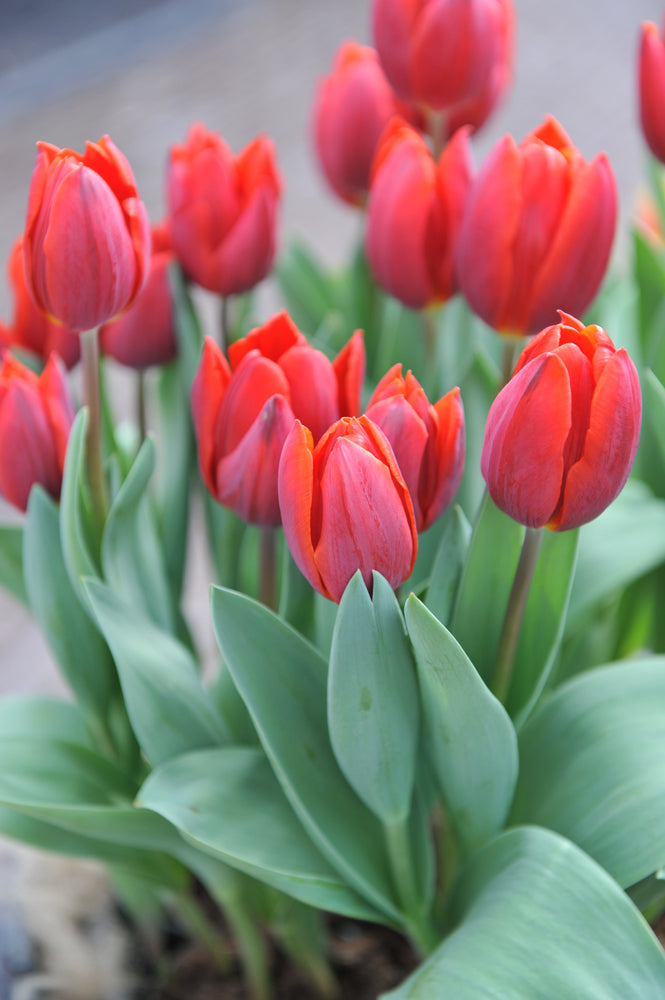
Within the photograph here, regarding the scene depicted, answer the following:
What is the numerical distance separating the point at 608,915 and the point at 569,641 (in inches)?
9.4

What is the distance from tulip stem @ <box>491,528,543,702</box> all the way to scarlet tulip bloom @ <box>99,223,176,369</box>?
205 millimetres

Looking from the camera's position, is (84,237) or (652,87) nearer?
(84,237)

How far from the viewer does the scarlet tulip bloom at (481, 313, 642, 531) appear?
30 cm

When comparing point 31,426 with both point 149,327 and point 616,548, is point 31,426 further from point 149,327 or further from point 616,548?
point 616,548

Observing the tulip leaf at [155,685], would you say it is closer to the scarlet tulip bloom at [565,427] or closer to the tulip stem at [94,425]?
the tulip stem at [94,425]

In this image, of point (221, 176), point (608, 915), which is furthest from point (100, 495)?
point (608, 915)

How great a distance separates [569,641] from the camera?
22.1 inches

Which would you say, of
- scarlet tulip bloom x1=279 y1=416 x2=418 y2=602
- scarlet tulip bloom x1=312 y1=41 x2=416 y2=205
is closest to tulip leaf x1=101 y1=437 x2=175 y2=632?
scarlet tulip bloom x1=279 y1=416 x2=418 y2=602

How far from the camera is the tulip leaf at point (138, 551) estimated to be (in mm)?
415

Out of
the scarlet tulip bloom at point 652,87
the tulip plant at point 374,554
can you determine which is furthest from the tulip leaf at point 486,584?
the scarlet tulip bloom at point 652,87

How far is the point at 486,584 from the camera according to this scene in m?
0.39

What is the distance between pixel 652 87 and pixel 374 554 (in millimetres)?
280

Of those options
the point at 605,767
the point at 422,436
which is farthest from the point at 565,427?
the point at 605,767

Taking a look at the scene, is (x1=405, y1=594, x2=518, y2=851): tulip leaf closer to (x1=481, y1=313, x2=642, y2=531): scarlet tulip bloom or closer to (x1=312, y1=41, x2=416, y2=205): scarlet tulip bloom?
(x1=481, y1=313, x2=642, y2=531): scarlet tulip bloom
